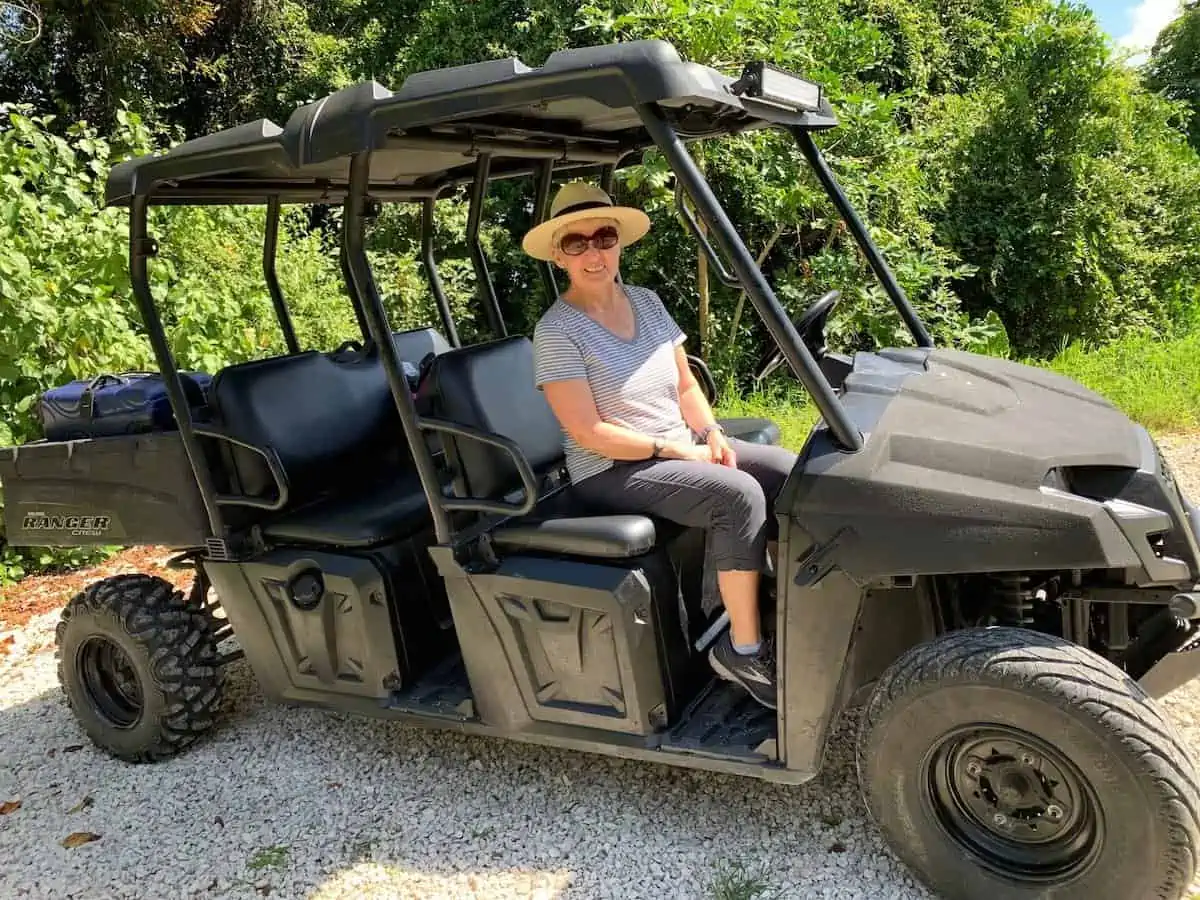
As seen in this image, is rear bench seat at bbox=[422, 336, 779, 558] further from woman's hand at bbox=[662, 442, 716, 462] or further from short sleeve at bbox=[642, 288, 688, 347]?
short sleeve at bbox=[642, 288, 688, 347]

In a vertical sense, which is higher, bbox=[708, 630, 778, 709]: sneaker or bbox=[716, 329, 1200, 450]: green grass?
bbox=[708, 630, 778, 709]: sneaker

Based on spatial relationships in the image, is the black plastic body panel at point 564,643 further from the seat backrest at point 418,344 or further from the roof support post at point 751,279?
the seat backrest at point 418,344

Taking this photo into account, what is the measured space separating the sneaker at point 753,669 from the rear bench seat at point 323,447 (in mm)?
1172

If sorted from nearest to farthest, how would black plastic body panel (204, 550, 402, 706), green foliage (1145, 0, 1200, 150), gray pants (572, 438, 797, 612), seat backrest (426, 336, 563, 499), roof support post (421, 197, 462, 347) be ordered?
gray pants (572, 438, 797, 612)
seat backrest (426, 336, 563, 499)
black plastic body panel (204, 550, 402, 706)
roof support post (421, 197, 462, 347)
green foliage (1145, 0, 1200, 150)

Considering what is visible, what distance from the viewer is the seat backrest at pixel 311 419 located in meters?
3.35

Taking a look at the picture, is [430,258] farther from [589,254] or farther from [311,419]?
[589,254]

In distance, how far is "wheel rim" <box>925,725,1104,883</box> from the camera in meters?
2.17

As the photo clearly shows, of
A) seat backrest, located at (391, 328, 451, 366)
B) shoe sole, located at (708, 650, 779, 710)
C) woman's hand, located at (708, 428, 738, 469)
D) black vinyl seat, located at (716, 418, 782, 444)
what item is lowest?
shoe sole, located at (708, 650, 779, 710)

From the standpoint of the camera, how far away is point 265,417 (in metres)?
3.40

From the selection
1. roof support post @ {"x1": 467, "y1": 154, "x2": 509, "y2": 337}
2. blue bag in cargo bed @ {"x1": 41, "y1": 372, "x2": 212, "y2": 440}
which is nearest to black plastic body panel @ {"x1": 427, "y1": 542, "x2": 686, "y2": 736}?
blue bag in cargo bed @ {"x1": 41, "y1": 372, "x2": 212, "y2": 440}

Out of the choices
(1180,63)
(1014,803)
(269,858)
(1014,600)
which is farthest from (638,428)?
(1180,63)

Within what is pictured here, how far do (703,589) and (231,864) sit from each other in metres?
1.60

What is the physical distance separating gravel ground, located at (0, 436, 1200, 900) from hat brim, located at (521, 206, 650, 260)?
1.63 m

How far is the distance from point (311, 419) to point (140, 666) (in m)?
1.04
